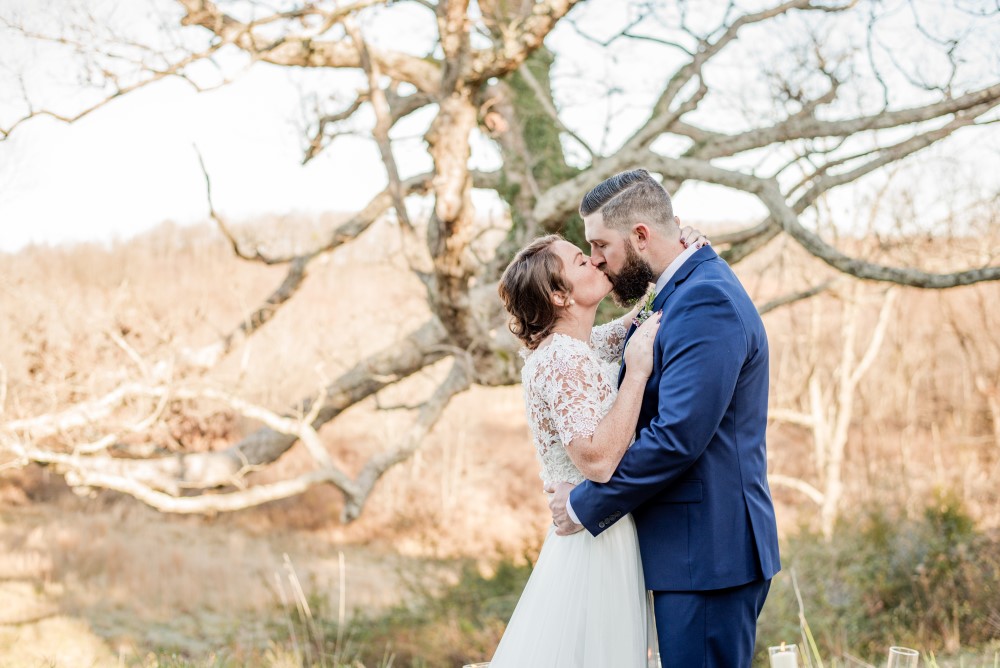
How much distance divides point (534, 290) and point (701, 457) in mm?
732

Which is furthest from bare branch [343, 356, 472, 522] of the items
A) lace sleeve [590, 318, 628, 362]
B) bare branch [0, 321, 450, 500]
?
lace sleeve [590, 318, 628, 362]

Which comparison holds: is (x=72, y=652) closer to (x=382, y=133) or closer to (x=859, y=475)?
(x=382, y=133)

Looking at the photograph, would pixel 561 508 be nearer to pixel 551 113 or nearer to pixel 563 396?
pixel 563 396

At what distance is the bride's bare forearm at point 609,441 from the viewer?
95.5 inches

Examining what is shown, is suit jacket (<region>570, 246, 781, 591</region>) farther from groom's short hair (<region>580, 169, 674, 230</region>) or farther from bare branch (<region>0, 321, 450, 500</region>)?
bare branch (<region>0, 321, 450, 500</region>)

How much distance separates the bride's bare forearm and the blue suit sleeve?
3 cm

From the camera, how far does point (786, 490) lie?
2031cm

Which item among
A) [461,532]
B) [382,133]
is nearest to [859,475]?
[461,532]

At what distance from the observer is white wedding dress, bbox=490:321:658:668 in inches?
101

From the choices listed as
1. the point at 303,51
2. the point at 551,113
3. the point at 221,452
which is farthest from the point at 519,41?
the point at 221,452

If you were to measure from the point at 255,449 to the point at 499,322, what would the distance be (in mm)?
4171

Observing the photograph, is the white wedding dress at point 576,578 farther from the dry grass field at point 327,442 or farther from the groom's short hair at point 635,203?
the dry grass field at point 327,442

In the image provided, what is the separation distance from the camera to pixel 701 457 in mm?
2443

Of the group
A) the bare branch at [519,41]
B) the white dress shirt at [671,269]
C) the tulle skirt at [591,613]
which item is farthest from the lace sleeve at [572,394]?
the bare branch at [519,41]
